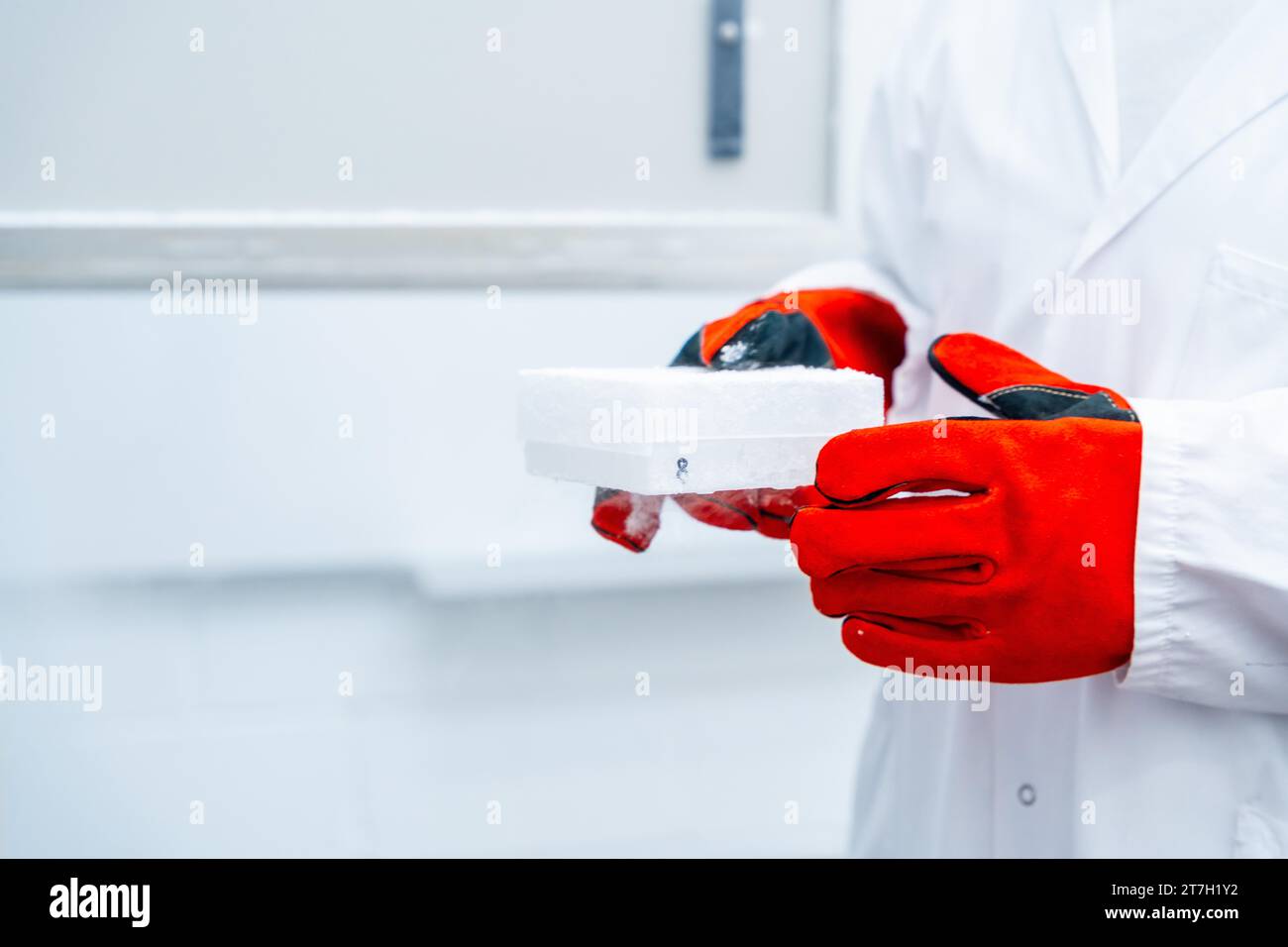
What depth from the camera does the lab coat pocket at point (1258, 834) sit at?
1.85ft

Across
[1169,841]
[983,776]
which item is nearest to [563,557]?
[983,776]

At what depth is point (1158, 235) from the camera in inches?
23.8

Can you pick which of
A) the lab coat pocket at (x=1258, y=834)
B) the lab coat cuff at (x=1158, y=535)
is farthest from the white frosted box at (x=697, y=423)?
the lab coat pocket at (x=1258, y=834)

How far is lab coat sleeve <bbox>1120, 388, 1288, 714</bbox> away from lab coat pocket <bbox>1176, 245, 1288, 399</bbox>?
1.8 inches

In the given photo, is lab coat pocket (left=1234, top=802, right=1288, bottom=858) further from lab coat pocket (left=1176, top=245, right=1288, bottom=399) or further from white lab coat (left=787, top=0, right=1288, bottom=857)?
lab coat pocket (left=1176, top=245, right=1288, bottom=399)

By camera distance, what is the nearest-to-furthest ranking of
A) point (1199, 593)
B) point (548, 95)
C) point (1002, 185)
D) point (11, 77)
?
point (1199, 593) → point (1002, 185) → point (11, 77) → point (548, 95)

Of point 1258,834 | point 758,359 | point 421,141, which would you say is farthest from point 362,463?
point 1258,834

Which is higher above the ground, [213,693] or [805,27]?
[805,27]

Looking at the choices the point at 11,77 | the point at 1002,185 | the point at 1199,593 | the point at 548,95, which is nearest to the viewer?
the point at 1199,593

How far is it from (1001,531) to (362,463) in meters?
0.61

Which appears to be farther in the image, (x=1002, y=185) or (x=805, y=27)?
(x=805, y=27)

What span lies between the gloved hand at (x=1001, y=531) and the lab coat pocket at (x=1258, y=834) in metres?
0.13

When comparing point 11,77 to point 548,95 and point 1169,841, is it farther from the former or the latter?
point 1169,841

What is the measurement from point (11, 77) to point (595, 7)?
0.50m
